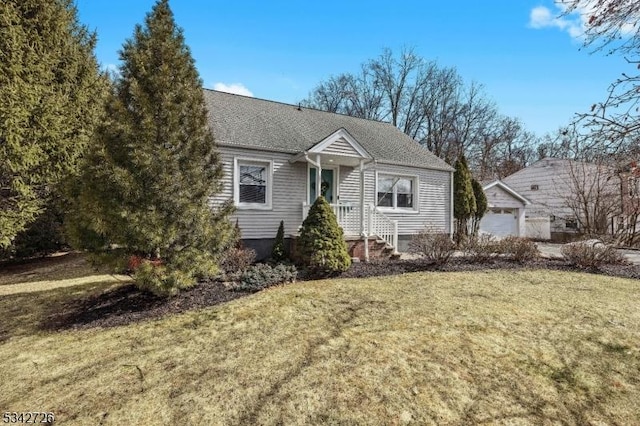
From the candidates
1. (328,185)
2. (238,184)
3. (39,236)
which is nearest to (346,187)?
(328,185)

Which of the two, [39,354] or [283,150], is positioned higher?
[283,150]

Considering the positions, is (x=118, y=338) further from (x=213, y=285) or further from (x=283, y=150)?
(x=283, y=150)

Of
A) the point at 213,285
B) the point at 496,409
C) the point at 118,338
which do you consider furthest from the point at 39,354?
the point at 496,409

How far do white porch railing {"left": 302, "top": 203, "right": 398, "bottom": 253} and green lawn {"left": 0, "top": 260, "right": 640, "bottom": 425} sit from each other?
4.38m

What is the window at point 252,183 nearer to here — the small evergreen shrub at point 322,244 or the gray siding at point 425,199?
the small evergreen shrub at point 322,244

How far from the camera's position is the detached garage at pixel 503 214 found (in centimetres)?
1911

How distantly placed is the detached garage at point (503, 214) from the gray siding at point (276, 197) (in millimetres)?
13027

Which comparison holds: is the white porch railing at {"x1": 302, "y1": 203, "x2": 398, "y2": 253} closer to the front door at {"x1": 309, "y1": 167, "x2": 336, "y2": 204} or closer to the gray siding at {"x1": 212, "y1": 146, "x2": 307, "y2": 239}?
the gray siding at {"x1": 212, "y1": 146, "x2": 307, "y2": 239}

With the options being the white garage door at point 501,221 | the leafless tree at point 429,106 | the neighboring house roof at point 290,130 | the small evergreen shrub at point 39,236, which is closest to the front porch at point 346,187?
the neighboring house roof at point 290,130

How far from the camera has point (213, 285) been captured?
7.19 m

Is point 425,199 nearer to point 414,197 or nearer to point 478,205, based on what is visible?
point 414,197

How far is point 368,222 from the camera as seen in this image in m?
10.6

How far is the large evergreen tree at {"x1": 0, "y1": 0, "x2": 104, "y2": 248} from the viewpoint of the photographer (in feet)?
25.8

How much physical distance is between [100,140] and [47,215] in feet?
22.0
